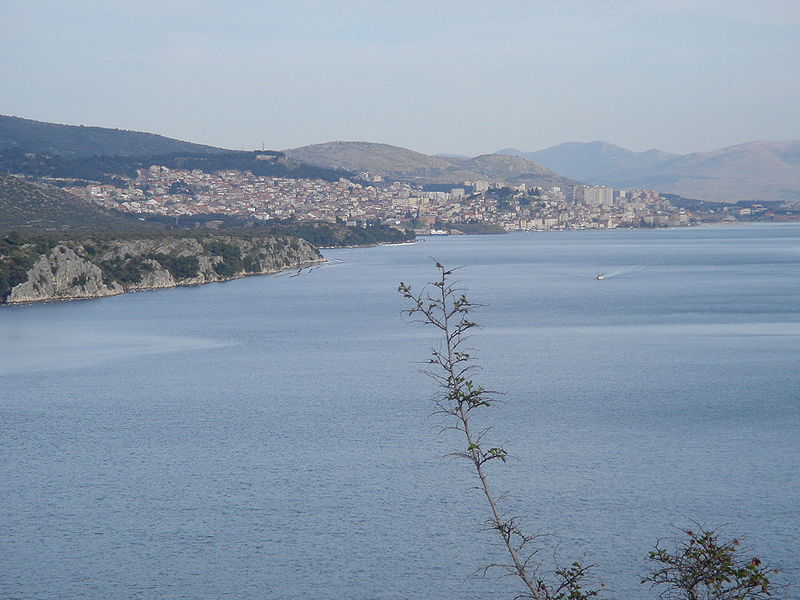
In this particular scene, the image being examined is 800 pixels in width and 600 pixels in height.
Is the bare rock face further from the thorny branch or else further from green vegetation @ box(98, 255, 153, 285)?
the thorny branch

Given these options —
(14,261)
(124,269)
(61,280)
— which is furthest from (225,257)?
(14,261)

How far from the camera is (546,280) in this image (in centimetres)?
5784

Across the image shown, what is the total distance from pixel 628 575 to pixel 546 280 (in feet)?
151

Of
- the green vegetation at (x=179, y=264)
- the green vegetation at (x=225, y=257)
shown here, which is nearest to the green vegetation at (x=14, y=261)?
the green vegetation at (x=179, y=264)

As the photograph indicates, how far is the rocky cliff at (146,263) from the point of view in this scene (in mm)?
49906

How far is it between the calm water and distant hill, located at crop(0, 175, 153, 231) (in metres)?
37.5

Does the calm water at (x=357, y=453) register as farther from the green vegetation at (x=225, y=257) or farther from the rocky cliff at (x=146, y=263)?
the green vegetation at (x=225, y=257)

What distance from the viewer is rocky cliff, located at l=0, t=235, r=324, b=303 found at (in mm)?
49906

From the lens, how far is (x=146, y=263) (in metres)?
58.0

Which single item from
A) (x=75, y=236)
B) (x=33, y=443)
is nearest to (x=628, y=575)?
(x=33, y=443)

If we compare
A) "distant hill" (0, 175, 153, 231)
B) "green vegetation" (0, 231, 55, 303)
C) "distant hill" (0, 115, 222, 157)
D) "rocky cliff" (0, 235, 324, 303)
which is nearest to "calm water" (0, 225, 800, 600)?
"green vegetation" (0, 231, 55, 303)

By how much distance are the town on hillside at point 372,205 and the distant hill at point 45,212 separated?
2708 centimetres

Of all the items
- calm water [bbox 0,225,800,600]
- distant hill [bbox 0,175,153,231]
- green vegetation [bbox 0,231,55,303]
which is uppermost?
distant hill [bbox 0,175,153,231]

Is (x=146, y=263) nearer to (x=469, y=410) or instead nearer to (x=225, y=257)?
(x=225, y=257)
